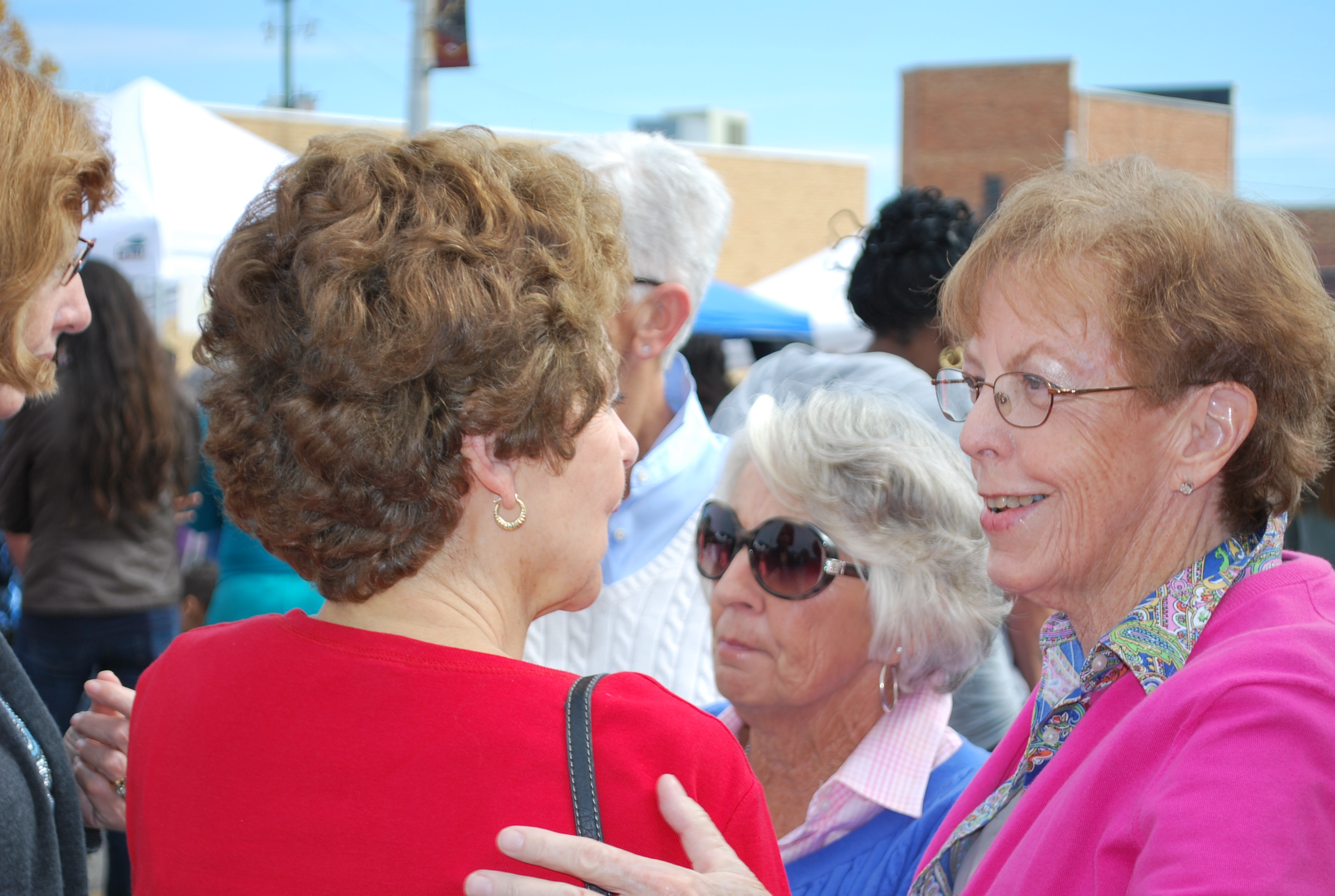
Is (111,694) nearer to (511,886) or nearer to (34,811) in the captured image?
(34,811)

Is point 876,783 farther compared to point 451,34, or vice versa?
point 451,34

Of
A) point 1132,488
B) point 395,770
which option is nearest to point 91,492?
point 395,770

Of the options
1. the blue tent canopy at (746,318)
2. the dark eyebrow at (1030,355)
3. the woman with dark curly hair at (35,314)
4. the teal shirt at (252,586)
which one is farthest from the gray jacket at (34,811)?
the blue tent canopy at (746,318)

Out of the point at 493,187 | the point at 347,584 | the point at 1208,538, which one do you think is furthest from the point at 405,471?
the point at 1208,538

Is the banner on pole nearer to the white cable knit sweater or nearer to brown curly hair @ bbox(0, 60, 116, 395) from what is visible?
the white cable knit sweater

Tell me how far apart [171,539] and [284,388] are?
3868 mm

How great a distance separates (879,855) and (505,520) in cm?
108

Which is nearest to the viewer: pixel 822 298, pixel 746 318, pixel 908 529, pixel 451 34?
pixel 908 529

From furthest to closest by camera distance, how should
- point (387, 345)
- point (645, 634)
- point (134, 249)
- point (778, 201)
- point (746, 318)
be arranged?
point (778, 201) < point (746, 318) < point (134, 249) < point (645, 634) < point (387, 345)

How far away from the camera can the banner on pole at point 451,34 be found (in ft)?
26.8

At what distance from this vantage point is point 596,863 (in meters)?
1.04

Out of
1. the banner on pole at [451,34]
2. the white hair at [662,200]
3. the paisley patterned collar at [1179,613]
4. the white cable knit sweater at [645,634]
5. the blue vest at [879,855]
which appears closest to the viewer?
the paisley patterned collar at [1179,613]

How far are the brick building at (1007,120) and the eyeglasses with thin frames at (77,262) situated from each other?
33.2m

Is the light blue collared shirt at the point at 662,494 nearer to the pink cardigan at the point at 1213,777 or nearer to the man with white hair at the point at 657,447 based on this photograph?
the man with white hair at the point at 657,447
